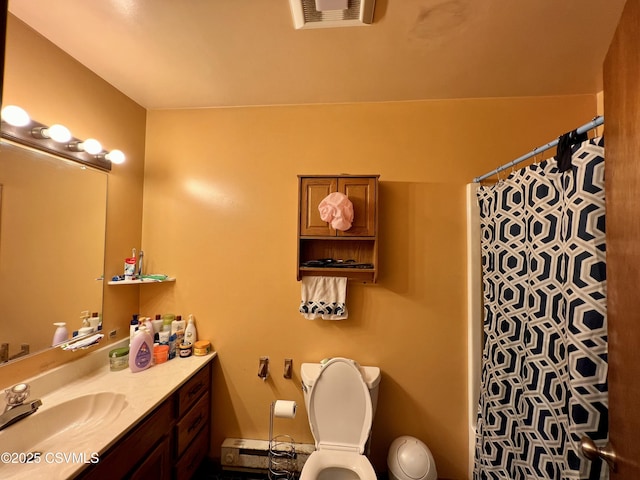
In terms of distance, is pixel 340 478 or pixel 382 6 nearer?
pixel 382 6

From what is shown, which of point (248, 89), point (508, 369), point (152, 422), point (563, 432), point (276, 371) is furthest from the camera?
point (276, 371)

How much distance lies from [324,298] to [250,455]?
1.10 m

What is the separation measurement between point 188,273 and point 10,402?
3.08ft

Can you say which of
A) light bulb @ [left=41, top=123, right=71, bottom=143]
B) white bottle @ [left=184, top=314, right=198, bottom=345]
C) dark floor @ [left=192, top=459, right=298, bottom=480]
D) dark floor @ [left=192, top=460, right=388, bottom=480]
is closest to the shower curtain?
dark floor @ [left=192, top=460, right=388, bottom=480]

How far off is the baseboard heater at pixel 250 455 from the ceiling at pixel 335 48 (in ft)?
7.33

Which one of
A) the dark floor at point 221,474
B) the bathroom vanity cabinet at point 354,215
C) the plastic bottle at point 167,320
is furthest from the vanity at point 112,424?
the bathroom vanity cabinet at point 354,215

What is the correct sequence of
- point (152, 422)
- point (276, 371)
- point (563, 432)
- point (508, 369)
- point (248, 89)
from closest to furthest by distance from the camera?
point (563, 432) → point (152, 422) → point (508, 369) → point (248, 89) → point (276, 371)

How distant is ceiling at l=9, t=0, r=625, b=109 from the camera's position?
3.65 ft

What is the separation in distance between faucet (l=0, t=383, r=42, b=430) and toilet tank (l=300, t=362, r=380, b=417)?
1.20 meters

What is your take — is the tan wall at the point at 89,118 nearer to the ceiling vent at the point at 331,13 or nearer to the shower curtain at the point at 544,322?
the ceiling vent at the point at 331,13

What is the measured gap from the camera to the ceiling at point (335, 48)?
3.65 ft

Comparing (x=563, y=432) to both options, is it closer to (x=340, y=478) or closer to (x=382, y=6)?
(x=340, y=478)

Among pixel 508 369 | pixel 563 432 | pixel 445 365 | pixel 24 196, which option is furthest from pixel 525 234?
pixel 24 196

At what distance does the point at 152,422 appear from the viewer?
1220 millimetres
